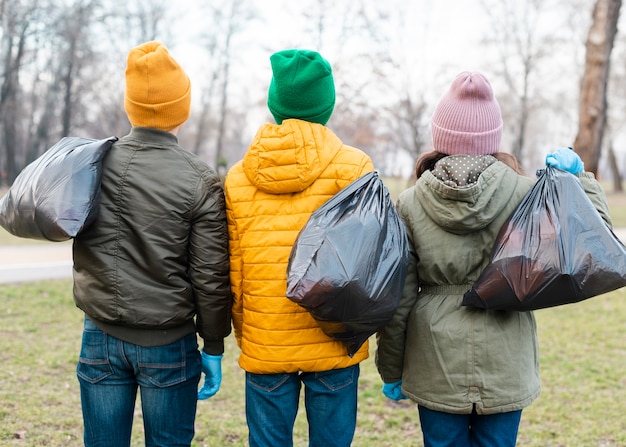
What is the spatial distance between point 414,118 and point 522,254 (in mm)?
15275

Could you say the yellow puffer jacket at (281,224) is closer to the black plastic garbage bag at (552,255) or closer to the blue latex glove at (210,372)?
the blue latex glove at (210,372)

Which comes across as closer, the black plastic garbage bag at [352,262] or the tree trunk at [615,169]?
the black plastic garbage bag at [352,262]

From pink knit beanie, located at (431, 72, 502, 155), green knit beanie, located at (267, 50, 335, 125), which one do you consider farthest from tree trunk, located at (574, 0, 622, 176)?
green knit beanie, located at (267, 50, 335, 125)

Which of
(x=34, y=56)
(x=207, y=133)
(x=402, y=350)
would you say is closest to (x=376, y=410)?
(x=402, y=350)

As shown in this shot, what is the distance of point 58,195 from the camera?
77.3 inches

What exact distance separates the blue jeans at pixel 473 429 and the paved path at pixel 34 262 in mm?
6781

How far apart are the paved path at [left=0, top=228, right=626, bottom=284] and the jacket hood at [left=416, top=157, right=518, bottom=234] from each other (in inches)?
271

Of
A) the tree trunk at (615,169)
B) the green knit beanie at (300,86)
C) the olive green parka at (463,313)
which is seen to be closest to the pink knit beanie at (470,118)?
the olive green parka at (463,313)

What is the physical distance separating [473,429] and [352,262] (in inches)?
34.5

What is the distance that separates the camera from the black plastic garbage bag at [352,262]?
1.86 m

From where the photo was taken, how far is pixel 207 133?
38.3 m

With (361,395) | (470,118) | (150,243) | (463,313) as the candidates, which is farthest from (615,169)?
(150,243)

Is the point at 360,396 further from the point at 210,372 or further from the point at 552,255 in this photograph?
the point at 552,255

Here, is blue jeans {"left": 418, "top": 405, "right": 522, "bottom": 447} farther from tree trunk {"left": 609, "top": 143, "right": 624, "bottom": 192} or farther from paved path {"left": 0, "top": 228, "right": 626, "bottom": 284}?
tree trunk {"left": 609, "top": 143, "right": 624, "bottom": 192}
